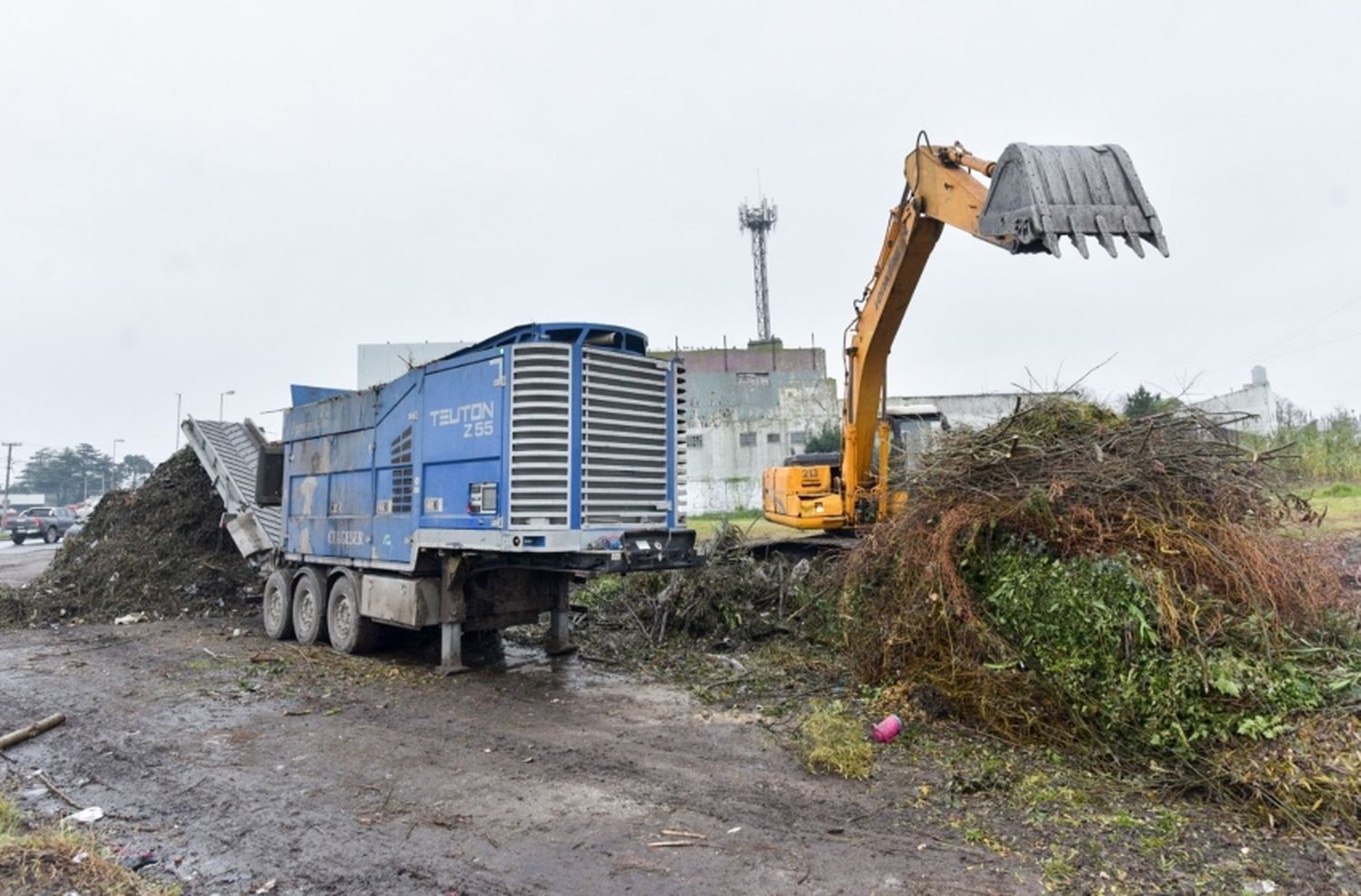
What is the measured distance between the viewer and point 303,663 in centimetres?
909

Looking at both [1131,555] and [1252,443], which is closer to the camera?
[1131,555]

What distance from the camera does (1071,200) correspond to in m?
6.62

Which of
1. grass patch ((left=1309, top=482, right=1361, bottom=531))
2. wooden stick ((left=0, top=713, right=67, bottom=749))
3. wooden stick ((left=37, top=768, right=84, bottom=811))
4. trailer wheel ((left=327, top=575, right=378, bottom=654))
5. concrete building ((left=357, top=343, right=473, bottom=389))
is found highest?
concrete building ((left=357, top=343, right=473, bottom=389))

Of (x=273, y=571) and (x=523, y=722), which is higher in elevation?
(x=273, y=571)

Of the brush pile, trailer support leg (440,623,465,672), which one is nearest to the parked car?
trailer support leg (440,623,465,672)

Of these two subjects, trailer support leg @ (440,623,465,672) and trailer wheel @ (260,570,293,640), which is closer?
trailer support leg @ (440,623,465,672)

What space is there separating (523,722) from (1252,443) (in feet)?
21.3

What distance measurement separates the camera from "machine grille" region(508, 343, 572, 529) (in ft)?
24.6

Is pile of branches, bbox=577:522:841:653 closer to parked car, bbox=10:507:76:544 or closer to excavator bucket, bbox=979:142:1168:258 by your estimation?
excavator bucket, bbox=979:142:1168:258

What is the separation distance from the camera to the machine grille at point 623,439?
25.8 feet

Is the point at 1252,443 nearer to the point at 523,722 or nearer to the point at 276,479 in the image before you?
the point at 523,722

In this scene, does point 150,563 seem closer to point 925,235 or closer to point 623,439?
point 623,439

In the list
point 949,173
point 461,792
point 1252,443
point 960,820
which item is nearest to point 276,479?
point 461,792

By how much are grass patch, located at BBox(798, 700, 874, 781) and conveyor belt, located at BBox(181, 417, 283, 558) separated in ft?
27.3
